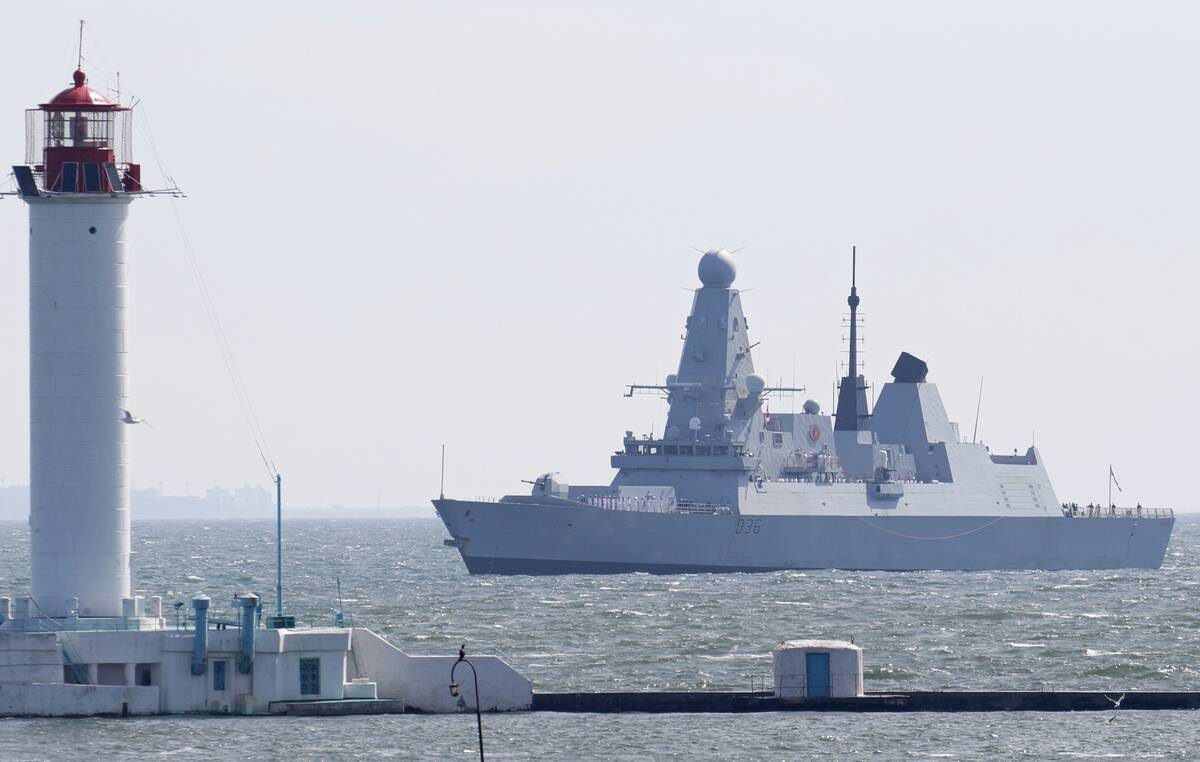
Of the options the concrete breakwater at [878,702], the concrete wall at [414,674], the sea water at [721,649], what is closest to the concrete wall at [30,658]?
the sea water at [721,649]

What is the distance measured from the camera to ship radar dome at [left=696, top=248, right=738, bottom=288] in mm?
68625

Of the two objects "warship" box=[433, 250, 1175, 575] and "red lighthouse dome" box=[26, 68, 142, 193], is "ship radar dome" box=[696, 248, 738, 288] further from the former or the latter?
"red lighthouse dome" box=[26, 68, 142, 193]

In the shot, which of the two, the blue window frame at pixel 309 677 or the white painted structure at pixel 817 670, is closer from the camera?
the blue window frame at pixel 309 677

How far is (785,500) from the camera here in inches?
2598

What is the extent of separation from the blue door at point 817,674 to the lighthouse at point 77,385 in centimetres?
858

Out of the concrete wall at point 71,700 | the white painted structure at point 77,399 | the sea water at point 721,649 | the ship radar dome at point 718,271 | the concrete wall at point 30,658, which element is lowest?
the sea water at point 721,649

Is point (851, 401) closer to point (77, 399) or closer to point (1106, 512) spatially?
point (1106, 512)

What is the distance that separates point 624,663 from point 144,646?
1290 centimetres

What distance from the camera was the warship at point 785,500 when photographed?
62031mm

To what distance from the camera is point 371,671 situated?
25547 millimetres

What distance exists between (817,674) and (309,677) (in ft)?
21.2

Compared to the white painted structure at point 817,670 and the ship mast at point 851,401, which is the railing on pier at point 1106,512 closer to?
the ship mast at point 851,401

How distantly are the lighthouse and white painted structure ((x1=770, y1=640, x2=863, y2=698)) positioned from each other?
8.31m

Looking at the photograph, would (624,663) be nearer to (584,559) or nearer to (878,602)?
(878,602)
